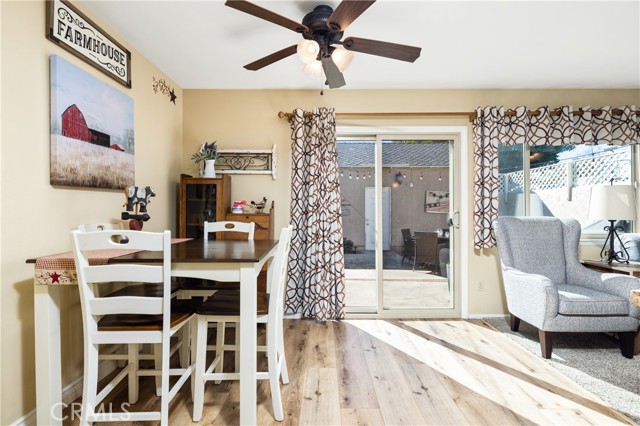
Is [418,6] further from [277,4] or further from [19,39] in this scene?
[19,39]

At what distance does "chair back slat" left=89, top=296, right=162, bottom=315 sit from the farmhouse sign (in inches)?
59.5

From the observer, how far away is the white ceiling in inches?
85.5

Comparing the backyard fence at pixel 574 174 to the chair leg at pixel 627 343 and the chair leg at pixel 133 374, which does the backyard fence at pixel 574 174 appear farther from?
the chair leg at pixel 133 374

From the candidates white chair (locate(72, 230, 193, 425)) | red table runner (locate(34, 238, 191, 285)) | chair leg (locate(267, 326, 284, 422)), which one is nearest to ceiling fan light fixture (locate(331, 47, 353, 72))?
white chair (locate(72, 230, 193, 425))

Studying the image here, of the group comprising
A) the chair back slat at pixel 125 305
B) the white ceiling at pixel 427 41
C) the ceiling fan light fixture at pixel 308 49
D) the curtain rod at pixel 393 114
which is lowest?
the chair back slat at pixel 125 305

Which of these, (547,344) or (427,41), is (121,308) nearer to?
(427,41)

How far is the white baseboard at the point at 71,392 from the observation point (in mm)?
1726

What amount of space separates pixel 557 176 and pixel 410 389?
296 cm

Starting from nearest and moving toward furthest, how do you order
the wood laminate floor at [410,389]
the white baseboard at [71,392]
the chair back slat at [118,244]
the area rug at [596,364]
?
the chair back slat at [118,244] → the white baseboard at [71,392] → the wood laminate floor at [410,389] → the area rug at [596,364]

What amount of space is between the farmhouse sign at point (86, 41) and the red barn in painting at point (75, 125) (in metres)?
0.37

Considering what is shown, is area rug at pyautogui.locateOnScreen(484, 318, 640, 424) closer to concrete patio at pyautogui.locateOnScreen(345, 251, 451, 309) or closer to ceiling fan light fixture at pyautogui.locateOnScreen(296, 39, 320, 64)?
concrete patio at pyautogui.locateOnScreen(345, 251, 451, 309)

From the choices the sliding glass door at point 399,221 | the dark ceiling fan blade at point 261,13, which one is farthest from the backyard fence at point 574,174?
the dark ceiling fan blade at point 261,13

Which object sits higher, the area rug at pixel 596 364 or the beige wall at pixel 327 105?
the beige wall at pixel 327 105

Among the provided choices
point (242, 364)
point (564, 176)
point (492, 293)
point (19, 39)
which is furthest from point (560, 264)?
point (19, 39)
